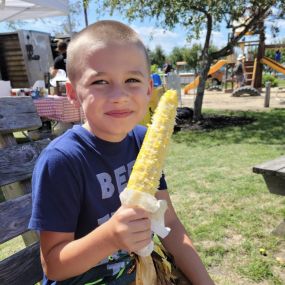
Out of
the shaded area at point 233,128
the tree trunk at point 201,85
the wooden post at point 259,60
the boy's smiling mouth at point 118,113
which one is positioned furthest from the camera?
the wooden post at point 259,60

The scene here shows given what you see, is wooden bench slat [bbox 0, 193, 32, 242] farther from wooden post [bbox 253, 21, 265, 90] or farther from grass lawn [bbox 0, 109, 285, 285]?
wooden post [bbox 253, 21, 265, 90]

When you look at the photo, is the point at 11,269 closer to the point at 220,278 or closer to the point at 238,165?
the point at 220,278

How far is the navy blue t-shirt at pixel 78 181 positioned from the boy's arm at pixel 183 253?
12.7 inches

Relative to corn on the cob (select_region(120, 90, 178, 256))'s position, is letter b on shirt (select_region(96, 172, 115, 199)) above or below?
below

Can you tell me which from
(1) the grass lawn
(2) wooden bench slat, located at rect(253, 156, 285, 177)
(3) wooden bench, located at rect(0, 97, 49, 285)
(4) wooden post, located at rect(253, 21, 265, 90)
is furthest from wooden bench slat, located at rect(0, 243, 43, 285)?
(4) wooden post, located at rect(253, 21, 265, 90)

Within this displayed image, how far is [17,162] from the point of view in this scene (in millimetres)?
1608

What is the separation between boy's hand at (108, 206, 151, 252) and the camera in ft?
3.07

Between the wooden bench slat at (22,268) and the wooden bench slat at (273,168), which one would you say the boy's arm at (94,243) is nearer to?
the wooden bench slat at (22,268)

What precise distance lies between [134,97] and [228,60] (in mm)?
22625

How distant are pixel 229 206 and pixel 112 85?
2906 mm

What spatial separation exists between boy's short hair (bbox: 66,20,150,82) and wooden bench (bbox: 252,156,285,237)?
1.77m

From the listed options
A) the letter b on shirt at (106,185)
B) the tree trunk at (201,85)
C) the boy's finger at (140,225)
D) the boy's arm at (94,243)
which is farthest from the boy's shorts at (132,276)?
the tree trunk at (201,85)

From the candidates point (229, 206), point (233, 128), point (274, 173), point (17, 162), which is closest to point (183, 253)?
point (17, 162)

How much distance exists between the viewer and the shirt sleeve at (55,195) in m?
1.20
